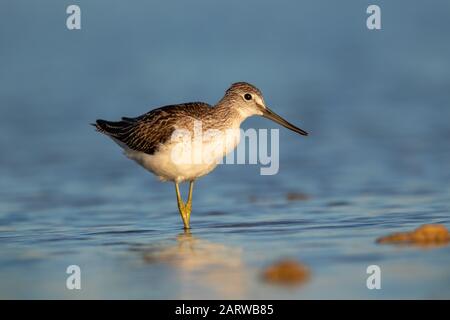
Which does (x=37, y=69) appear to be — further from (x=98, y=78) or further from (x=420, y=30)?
(x=420, y=30)

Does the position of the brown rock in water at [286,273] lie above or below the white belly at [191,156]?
below

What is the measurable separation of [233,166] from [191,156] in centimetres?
469

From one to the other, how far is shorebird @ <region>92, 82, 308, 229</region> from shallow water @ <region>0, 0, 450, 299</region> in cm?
73

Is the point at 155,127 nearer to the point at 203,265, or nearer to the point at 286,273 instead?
the point at 203,265

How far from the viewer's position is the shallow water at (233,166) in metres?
8.14

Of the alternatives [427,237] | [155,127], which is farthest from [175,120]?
[427,237]

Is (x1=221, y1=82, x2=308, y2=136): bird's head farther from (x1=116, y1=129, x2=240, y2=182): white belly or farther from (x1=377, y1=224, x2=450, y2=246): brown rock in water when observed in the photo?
(x1=377, y1=224, x2=450, y2=246): brown rock in water

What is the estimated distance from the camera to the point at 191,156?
10461mm

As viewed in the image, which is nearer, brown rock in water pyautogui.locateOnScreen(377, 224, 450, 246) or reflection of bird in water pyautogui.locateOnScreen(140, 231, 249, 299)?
reflection of bird in water pyautogui.locateOnScreen(140, 231, 249, 299)

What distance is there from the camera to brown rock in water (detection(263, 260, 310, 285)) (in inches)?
298

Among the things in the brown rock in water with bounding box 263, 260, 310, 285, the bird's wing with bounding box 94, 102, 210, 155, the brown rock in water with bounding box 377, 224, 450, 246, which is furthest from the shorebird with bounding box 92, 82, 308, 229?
the brown rock in water with bounding box 263, 260, 310, 285

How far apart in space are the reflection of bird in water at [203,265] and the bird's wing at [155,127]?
1499mm

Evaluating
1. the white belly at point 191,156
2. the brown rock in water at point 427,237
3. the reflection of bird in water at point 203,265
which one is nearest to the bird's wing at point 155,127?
the white belly at point 191,156

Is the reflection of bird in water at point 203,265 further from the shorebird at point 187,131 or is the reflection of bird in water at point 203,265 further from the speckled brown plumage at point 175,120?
the speckled brown plumage at point 175,120
